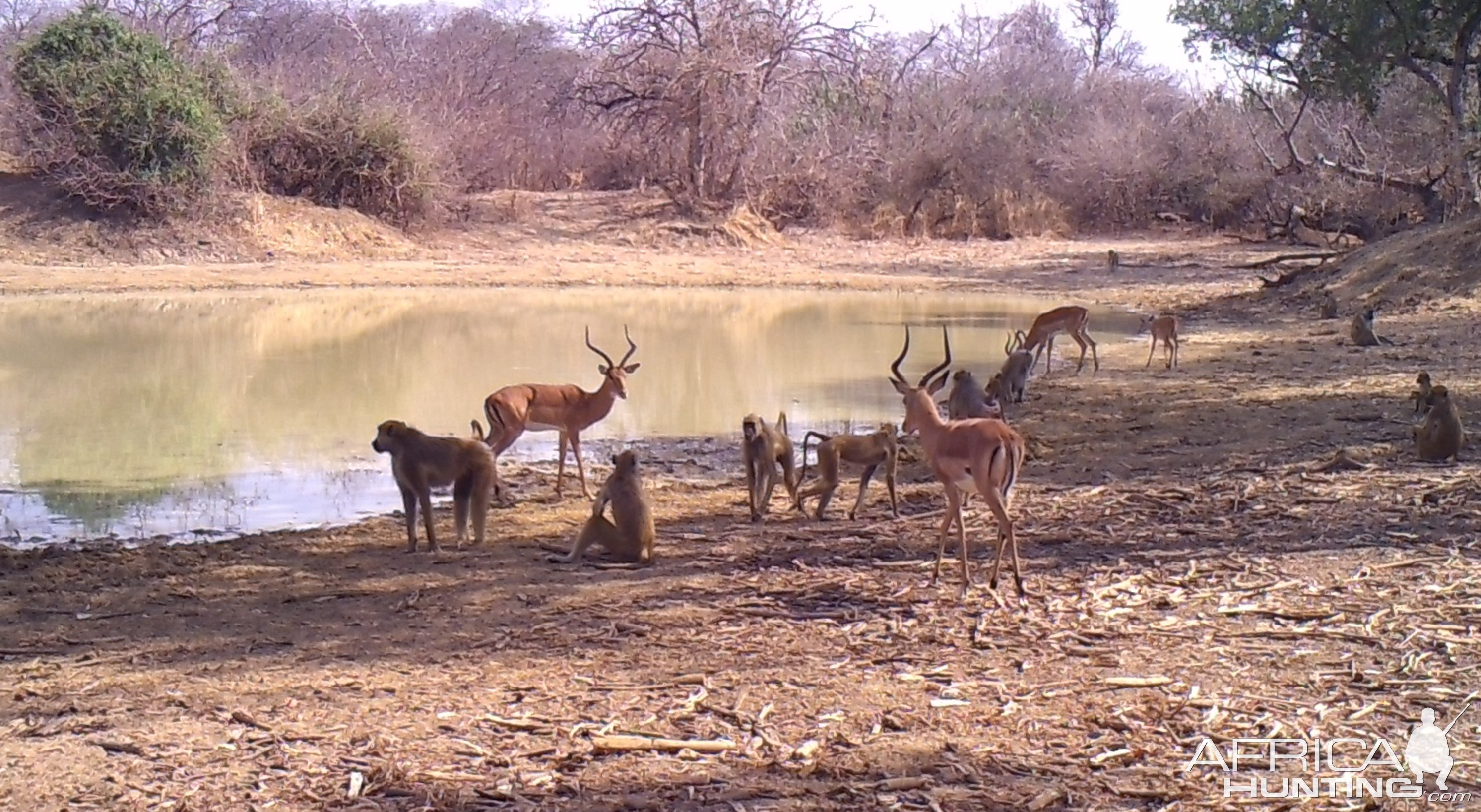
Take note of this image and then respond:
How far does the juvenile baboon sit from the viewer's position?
19500 mm

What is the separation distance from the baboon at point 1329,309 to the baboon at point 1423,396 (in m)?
8.84

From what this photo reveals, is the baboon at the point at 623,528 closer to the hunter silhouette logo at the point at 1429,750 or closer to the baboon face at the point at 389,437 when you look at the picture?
the baboon face at the point at 389,437

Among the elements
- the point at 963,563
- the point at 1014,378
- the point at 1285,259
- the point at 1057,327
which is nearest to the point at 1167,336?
the point at 1057,327

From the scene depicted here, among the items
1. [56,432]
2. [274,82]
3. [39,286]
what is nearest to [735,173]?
[274,82]

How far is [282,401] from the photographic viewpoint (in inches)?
566

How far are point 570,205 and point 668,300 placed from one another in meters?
11.4

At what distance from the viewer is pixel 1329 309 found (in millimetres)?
19594

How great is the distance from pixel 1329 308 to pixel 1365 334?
149 inches

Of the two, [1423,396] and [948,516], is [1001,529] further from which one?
[1423,396]

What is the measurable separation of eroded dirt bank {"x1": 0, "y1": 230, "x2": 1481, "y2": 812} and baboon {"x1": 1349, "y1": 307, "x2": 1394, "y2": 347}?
234 inches

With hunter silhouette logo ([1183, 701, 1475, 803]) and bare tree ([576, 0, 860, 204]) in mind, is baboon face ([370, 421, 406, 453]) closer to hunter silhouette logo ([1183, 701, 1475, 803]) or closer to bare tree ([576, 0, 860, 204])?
hunter silhouette logo ([1183, 701, 1475, 803])

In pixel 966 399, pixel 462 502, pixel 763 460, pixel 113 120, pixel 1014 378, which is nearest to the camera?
→ pixel 462 502

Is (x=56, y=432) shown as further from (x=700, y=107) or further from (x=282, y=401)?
(x=700, y=107)

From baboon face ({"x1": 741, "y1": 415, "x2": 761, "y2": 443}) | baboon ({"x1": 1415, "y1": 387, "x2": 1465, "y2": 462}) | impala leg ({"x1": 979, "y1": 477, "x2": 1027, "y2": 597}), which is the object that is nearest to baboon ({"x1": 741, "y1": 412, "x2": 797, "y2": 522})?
baboon face ({"x1": 741, "y1": 415, "x2": 761, "y2": 443})
